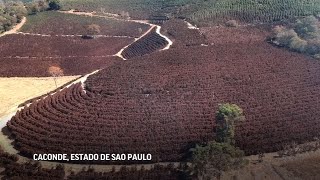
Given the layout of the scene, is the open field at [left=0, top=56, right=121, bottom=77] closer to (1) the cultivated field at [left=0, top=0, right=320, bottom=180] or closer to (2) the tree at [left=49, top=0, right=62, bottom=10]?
(1) the cultivated field at [left=0, top=0, right=320, bottom=180]

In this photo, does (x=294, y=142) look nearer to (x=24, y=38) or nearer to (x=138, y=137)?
(x=138, y=137)

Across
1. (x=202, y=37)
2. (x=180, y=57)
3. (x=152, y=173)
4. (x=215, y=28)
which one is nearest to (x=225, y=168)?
(x=152, y=173)

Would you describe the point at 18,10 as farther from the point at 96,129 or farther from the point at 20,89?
the point at 96,129

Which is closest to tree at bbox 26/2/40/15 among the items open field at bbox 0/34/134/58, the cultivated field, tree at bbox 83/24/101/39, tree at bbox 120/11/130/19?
the cultivated field

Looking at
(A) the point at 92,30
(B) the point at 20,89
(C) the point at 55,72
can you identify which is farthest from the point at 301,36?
(B) the point at 20,89

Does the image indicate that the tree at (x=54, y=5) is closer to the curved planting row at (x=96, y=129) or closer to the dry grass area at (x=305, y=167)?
the curved planting row at (x=96, y=129)
